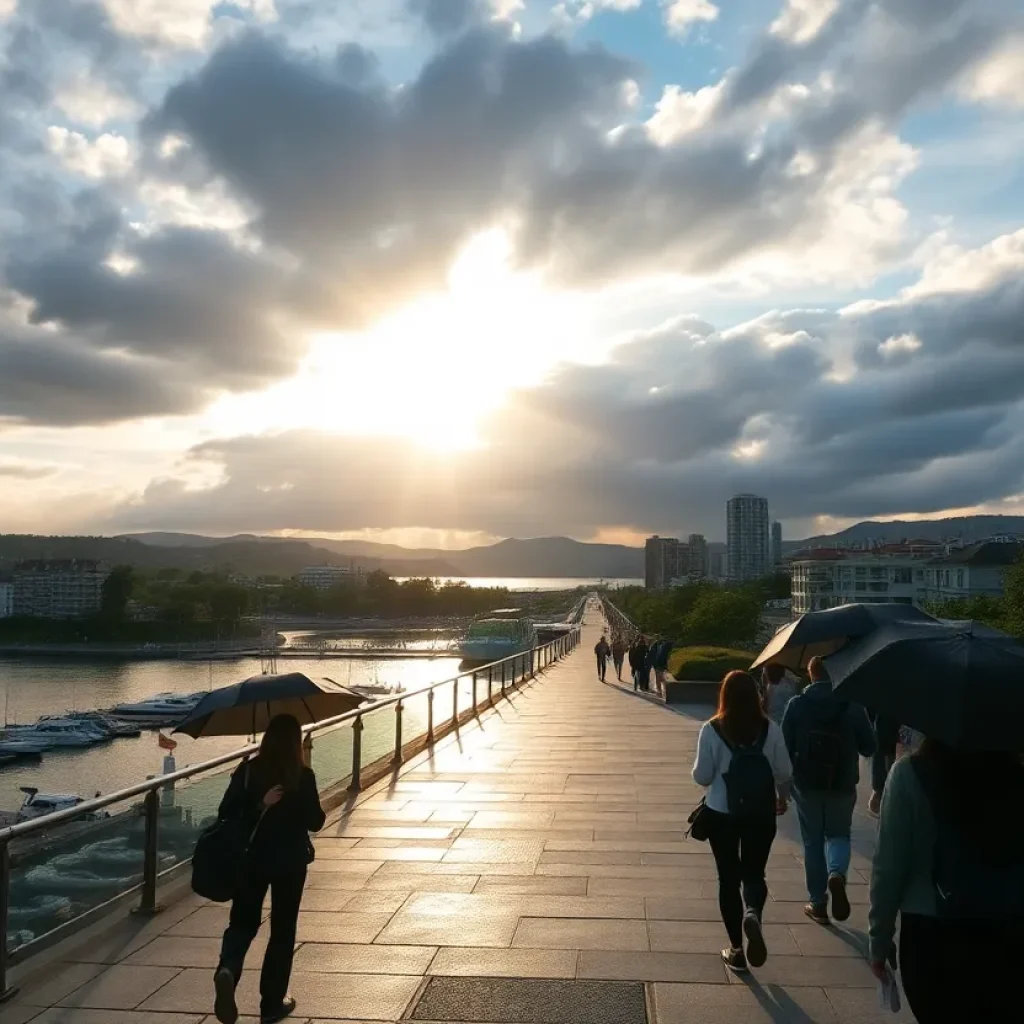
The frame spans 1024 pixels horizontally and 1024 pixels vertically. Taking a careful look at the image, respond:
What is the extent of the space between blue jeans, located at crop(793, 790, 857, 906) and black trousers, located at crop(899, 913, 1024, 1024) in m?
3.03

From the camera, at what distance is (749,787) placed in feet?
15.9

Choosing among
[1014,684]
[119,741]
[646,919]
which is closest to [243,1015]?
[646,919]

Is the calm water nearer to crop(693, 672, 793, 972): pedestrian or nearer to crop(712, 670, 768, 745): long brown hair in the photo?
crop(693, 672, 793, 972): pedestrian

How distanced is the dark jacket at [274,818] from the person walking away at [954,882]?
91.3 inches

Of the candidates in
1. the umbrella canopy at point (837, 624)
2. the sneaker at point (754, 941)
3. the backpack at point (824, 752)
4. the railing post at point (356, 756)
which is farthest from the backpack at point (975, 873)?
the railing post at point (356, 756)

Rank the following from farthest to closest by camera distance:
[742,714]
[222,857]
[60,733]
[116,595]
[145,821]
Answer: [116,595] < [60,733] < [145,821] < [742,714] < [222,857]

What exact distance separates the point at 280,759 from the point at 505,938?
1.91 m

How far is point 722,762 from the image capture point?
16.2ft

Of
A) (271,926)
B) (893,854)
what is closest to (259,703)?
(271,926)

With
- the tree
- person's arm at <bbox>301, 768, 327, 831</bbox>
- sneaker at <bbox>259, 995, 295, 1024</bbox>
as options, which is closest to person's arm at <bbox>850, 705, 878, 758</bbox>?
person's arm at <bbox>301, 768, 327, 831</bbox>

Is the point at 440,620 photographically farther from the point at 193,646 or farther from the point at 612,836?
the point at 612,836

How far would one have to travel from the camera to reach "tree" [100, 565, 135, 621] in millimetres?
118750

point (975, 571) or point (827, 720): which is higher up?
point (975, 571)

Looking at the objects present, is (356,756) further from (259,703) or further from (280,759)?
(280,759)
